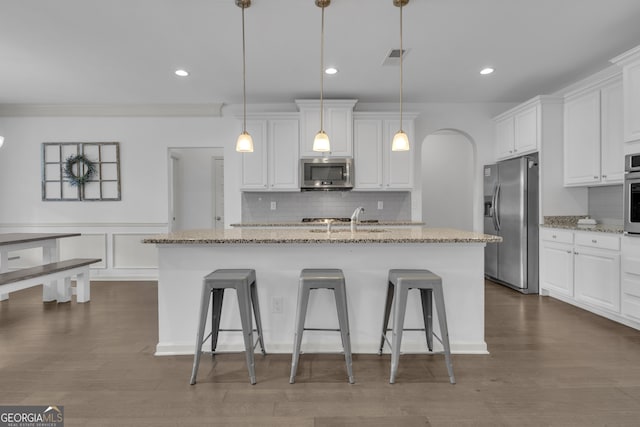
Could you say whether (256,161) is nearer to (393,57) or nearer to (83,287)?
(393,57)

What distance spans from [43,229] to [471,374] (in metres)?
5.98

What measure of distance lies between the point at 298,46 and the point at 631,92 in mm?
2969

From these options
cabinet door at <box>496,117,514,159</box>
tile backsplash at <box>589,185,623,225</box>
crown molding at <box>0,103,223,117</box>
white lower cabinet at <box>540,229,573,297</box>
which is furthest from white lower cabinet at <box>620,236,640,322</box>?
crown molding at <box>0,103,223,117</box>

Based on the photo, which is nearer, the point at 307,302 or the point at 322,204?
the point at 307,302

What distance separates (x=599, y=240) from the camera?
343cm

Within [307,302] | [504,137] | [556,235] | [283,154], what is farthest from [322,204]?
[307,302]

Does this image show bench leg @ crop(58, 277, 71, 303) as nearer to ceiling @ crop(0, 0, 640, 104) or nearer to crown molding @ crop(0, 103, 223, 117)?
ceiling @ crop(0, 0, 640, 104)

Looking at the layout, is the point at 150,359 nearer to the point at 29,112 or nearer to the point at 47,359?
the point at 47,359

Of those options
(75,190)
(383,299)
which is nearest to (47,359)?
(383,299)

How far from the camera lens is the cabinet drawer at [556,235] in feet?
12.6

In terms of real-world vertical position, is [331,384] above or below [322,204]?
below

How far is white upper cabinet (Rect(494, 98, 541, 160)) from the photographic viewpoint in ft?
14.2

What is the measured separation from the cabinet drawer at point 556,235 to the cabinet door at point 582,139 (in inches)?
23.8

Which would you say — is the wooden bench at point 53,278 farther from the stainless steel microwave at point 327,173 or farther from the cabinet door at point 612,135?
the cabinet door at point 612,135
